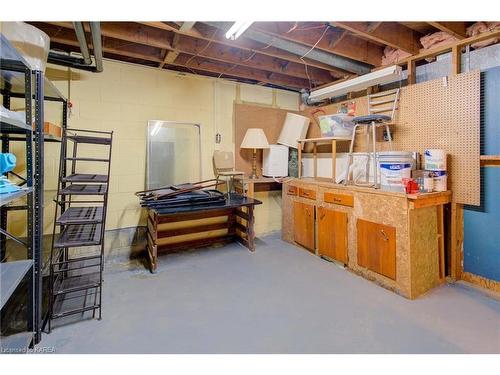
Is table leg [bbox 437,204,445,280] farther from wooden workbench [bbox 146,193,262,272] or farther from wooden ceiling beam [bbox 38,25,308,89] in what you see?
wooden ceiling beam [bbox 38,25,308,89]

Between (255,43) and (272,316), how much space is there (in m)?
2.63

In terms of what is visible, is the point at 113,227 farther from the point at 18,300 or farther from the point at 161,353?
the point at 161,353

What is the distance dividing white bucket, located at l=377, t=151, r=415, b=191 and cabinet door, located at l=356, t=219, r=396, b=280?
397 millimetres

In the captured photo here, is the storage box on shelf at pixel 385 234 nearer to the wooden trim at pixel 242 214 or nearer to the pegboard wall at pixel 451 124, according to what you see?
the pegboard wall at pixel 451 124

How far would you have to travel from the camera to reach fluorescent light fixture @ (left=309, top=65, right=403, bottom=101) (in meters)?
2.97

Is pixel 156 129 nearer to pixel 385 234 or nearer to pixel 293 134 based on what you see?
pixel 293 134

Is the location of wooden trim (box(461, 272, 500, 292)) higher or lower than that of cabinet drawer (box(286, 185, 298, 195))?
lower

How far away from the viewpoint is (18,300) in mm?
2256

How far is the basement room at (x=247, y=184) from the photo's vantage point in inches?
69.2

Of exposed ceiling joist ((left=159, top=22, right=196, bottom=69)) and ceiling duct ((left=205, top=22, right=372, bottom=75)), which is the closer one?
exposed ceiling joist ((left=159, top=22, right=196, bottom=69))

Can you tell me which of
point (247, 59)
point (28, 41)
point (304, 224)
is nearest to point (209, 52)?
point (247, 59)

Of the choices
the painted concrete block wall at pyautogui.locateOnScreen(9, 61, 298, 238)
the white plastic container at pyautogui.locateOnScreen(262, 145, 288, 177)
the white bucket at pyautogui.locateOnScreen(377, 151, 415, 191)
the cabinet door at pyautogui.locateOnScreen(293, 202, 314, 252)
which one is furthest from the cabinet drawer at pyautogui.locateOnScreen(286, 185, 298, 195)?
the white bucket at pyautogui.locateOnScreen(377, 151, 415, 191)

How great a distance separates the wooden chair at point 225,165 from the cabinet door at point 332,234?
133 centimetres
